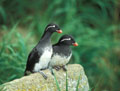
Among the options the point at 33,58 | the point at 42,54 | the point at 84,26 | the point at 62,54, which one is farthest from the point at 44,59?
the point at 84,26

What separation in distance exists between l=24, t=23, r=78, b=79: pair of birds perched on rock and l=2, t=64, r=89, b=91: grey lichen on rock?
0.12 meters

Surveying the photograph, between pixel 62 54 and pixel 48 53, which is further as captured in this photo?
pixel 62 54

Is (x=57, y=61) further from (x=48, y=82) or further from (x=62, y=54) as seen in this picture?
(x=48, y=82)

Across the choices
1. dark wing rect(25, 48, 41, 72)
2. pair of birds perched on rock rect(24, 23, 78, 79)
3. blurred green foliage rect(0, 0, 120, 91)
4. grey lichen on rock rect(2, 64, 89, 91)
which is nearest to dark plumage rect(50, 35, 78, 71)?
pair of birds perched on rock rect(24, 23, 78, 79)

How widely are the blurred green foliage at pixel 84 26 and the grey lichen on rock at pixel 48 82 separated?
271cm

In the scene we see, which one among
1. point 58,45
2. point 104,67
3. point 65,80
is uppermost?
point 58,45

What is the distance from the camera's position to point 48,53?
15.7 feet

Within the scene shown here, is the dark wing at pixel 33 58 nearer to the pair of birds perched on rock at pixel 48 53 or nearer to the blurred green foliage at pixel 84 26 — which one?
the pair of birds perched on rock at pixel 48 53

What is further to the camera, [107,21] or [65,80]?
[107,21]

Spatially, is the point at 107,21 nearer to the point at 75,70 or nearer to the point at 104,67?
the point at 104,67

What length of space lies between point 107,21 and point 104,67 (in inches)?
63.5

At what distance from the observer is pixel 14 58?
6445 mm

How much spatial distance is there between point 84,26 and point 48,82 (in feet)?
14.8

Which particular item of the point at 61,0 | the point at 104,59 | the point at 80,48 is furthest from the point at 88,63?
the point at 61,0
